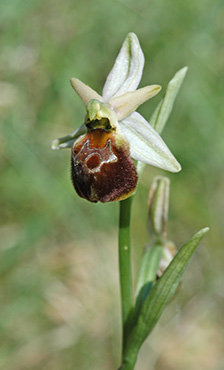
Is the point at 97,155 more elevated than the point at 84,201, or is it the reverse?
the point at 97,155

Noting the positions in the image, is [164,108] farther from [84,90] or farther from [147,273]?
[147,273]

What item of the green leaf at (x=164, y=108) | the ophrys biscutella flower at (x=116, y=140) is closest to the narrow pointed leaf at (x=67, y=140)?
the ophrys biscutella flower at (x=116, y=140)

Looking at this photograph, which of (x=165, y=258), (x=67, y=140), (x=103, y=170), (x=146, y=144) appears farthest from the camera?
(x=165, y=258)

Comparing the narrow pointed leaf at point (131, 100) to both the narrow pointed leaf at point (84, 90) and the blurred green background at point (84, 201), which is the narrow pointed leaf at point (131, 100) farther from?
the blurred green background at point (84, 201)

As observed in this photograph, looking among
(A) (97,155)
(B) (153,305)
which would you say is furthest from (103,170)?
(B) (153,305)

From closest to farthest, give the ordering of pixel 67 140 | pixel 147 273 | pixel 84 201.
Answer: pixel 67 140 → pixel 147 273 → pixel 84 201

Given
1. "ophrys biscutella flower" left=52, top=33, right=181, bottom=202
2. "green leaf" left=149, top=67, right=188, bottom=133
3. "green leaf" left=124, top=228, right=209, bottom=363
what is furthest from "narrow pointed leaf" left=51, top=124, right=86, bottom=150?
"green leaf" left=124, top=228, right=209, bottom=363

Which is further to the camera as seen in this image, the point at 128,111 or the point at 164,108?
the point at 164,108
